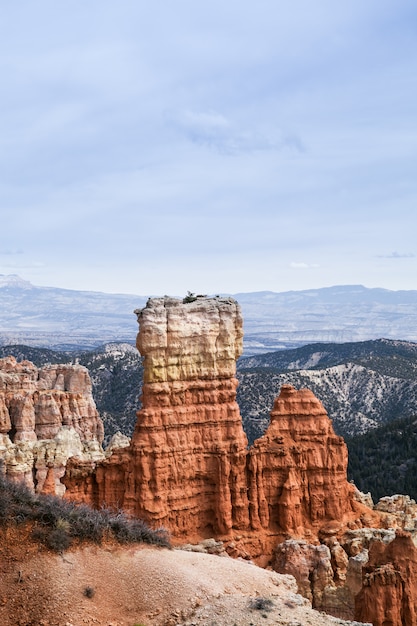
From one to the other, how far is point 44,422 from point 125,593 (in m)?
41.2

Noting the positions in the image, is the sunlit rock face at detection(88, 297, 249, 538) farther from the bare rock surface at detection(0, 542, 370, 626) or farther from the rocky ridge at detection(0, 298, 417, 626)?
the bare rock surface at detection(0, 542, 370, 626)

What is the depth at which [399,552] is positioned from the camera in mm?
23859

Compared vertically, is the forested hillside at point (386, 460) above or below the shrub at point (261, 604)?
below

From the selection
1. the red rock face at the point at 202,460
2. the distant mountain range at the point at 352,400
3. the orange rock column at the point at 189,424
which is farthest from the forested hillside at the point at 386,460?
the orange rock column at the point at 189,424

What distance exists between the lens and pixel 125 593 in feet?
60.6

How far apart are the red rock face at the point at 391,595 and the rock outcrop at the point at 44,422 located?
858 inches

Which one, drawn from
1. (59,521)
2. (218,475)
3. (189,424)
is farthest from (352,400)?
(59,521)

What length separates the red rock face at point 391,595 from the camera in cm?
2289

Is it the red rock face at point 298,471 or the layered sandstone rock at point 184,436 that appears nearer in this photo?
the layered sandstone rock at point 184,436

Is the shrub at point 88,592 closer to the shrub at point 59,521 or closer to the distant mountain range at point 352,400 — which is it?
the shrub at point 59,521

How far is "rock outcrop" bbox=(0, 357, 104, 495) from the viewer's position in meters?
46.9

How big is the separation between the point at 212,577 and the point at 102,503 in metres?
10.4

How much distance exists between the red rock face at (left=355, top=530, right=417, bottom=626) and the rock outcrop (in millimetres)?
21784

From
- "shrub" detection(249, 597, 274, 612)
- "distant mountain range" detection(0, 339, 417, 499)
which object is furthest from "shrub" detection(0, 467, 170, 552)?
"distant mountain range" detection(0, 339, 417, 499)
